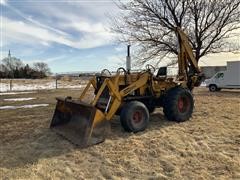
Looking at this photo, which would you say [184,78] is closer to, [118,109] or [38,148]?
[118,109]

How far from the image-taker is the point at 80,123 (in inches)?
274

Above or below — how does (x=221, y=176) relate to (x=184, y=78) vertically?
below

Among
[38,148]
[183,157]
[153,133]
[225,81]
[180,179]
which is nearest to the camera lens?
[180,179]

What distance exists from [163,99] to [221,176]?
4.18 meters

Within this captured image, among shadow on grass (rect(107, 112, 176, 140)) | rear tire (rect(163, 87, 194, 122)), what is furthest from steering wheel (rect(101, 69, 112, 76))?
rear tire (rect(163, 87, 194, 122))

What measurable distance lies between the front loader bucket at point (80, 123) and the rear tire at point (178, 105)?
98.2 inches

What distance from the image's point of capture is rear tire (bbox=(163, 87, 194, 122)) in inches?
340

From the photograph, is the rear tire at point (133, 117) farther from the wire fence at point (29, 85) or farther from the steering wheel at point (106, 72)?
the wire fence at point (29, 85)

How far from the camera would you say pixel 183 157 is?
5742 mm

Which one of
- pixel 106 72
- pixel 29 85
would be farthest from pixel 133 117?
pixel 29 85

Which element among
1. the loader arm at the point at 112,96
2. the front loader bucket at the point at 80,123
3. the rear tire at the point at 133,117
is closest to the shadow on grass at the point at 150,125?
the rear tire at the point at 133,117

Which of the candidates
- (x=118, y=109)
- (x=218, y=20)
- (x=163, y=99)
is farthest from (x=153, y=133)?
(x=218, y=20)

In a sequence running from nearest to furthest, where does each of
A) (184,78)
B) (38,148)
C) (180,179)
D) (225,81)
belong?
1. (180,179)
2. (38,148)
3. (184,78)
4. (225,81)

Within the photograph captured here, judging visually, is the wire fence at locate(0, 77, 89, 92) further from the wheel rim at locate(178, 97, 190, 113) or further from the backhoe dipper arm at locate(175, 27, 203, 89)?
the wheel rim at locate(178, 97, 190, 113)
